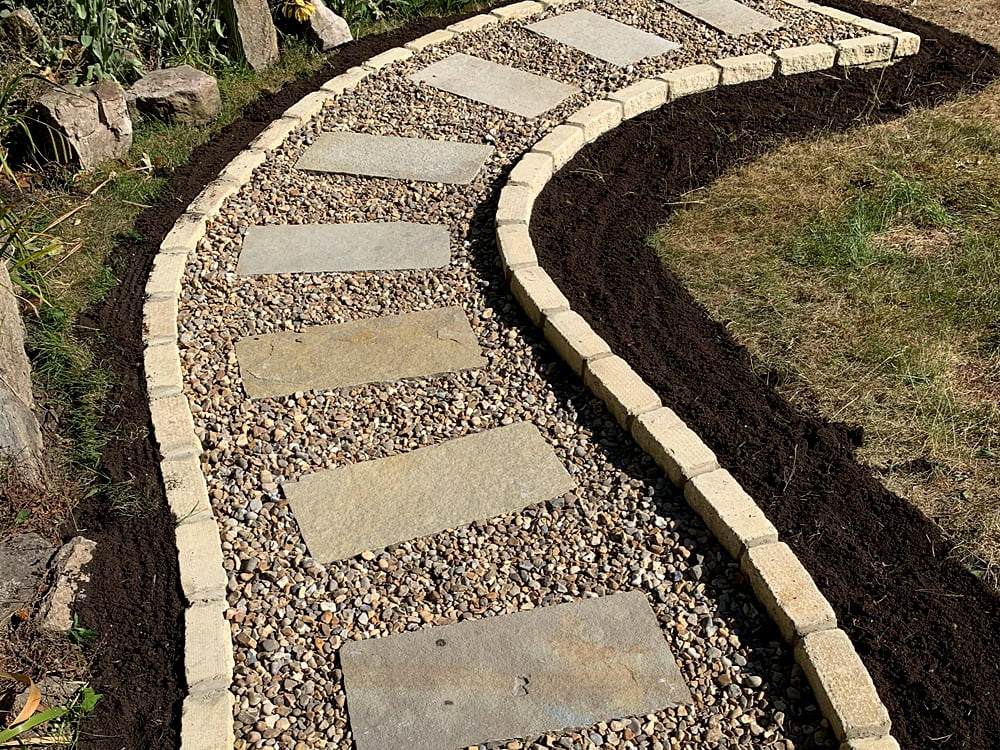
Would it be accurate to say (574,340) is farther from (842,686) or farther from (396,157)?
(396,157)

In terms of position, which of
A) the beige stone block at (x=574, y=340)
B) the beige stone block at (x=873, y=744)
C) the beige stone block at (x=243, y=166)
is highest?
the beige stone block at (x=243, y=166)

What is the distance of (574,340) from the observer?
12.4 feet

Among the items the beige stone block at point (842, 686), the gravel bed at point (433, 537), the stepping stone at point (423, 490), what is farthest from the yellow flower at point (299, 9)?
the beige stone block at point (842, 686)

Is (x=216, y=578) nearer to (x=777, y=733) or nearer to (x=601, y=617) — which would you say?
(x=601, y=617)

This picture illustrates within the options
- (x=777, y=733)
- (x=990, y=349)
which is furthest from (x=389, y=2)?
(x=777, y=733)

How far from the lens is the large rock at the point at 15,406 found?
3158 mm

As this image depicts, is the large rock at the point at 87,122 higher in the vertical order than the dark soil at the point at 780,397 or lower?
higher

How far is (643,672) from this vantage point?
271 cm

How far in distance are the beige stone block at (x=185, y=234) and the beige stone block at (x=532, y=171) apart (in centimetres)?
140

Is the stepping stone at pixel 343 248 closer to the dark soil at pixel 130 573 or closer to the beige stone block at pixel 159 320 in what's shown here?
the beige stone block at pixel 159 320

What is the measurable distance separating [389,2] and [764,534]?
192 inches

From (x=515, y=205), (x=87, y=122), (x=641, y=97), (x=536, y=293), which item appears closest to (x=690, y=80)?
(x=641, y=97)


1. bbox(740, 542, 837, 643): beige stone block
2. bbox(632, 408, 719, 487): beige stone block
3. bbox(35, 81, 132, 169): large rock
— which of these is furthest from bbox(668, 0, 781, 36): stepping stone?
bbox(740, 542, 837, 643): beige stone block

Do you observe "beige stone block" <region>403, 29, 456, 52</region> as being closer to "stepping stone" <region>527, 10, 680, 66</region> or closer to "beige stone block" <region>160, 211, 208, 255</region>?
"stepping stone" <region>527, 10, 680, 66</region>
